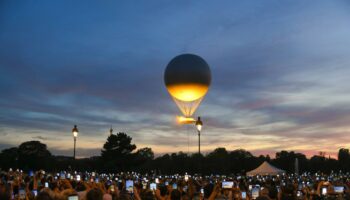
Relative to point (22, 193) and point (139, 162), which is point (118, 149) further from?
point (22, 193)

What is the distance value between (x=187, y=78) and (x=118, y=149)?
51.0 metres

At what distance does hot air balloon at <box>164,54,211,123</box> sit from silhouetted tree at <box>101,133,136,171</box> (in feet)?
158

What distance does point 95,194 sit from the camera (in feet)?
23.5

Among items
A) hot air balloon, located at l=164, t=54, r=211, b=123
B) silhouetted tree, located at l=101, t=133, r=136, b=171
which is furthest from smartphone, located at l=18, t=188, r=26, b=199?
silhouetted tree, located at l=101, t=133, r=136, b=171

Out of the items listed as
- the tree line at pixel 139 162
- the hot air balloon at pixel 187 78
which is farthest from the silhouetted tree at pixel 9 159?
the hot air balloon at pixel 187 78

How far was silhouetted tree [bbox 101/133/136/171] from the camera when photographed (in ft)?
245

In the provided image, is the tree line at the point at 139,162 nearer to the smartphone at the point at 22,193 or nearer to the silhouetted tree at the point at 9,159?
the silhouetted tree at the point at 9,159

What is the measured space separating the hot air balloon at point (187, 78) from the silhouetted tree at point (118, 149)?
48.2 meters

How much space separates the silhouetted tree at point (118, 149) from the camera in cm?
7462

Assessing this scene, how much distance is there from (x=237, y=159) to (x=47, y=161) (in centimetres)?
3929

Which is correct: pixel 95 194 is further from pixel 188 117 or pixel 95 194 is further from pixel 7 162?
pixel 7 162

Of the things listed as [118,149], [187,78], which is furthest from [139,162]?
[187,78]

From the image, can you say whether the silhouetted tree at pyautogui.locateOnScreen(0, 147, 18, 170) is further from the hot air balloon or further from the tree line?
the hot air balloon

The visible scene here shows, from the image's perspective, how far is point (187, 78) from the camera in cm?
2684
